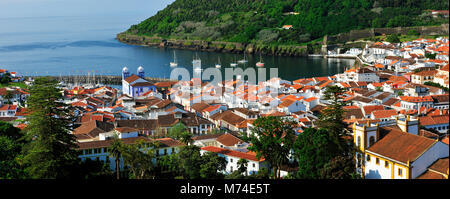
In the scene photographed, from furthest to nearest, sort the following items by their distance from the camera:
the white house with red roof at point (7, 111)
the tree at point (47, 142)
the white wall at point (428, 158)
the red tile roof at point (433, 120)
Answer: the white house with red roof at point (7, 111)
the red tile roof at point (433, 120)
the tree at point (47, 142)
the white wall at point (428, 158)

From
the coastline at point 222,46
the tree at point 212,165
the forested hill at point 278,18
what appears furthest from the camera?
the coastline at point 222,46

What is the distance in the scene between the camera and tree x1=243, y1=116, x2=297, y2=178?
9.95m

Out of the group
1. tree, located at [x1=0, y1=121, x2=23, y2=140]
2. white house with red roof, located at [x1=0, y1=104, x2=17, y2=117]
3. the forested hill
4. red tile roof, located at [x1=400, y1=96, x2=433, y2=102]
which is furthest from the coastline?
tree, located at [x1=0, y1=121, x2=23, y2=140]

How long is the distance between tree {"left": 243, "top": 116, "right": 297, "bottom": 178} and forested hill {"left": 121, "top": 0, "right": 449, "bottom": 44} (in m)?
28.9

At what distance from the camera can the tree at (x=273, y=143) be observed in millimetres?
9953

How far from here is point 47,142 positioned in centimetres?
895

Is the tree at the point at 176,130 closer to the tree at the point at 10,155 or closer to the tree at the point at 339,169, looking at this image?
the tree at the point at 10,155

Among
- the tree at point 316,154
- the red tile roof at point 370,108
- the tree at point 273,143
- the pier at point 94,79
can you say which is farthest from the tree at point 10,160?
the pier at point 94,79

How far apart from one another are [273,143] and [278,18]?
4474cm

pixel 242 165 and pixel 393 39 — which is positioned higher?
pixel 393 39

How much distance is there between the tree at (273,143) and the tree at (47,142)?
A: 140 inches

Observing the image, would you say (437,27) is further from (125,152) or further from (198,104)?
(125,152)

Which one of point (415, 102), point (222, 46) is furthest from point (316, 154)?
point (222, 46)

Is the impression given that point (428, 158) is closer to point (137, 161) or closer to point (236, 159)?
point (236, 159)
